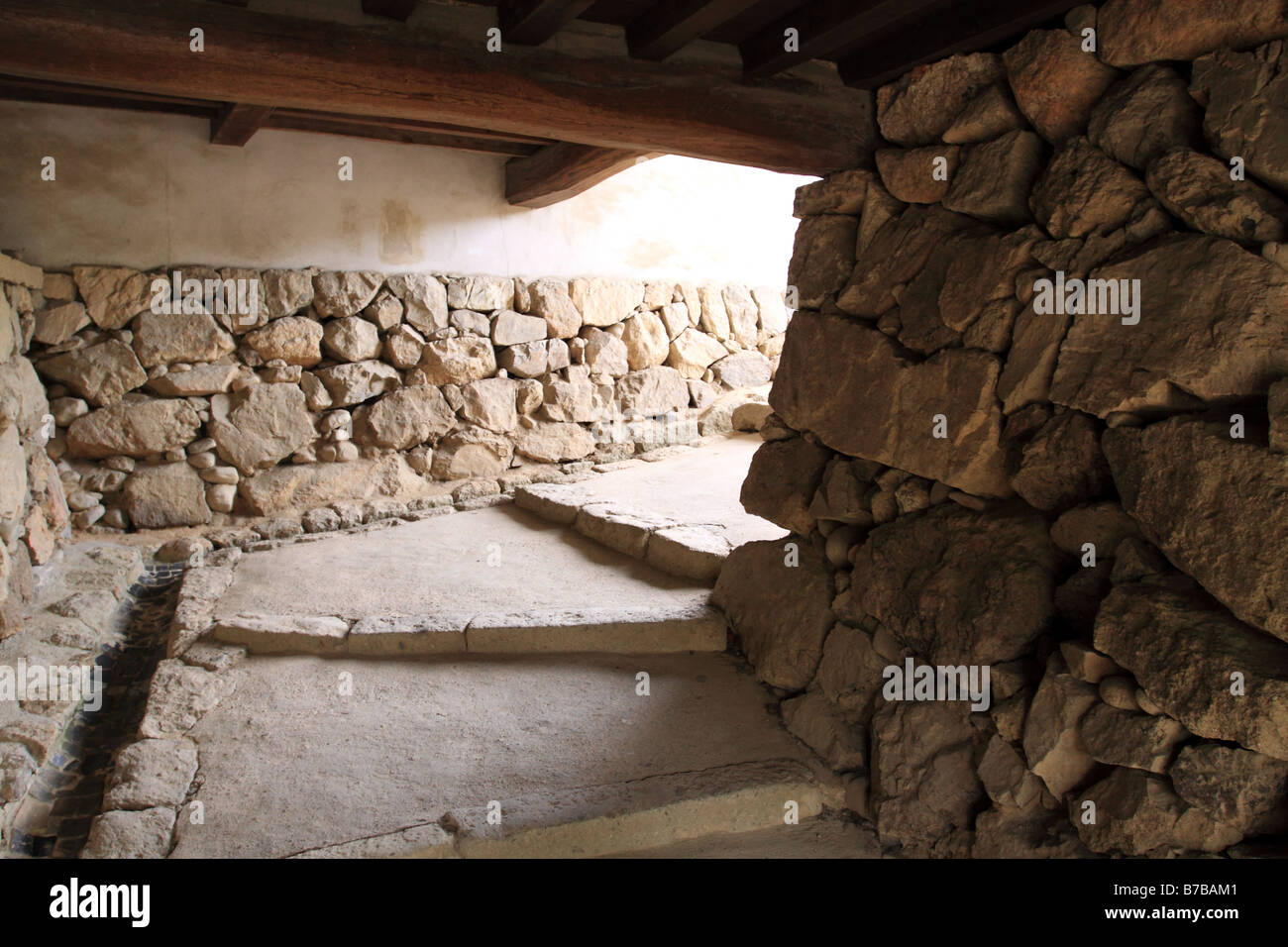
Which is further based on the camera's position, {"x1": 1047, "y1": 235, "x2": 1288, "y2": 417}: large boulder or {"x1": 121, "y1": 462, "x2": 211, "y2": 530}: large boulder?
{"x1": 121, "y1": 462, "x2": 211, "y2": 530}: large boulder

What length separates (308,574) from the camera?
4309 millimetres

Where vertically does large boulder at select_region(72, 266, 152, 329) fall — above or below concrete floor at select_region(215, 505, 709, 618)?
above

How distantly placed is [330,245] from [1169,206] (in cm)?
452

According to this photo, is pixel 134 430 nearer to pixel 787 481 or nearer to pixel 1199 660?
pixel 787 481

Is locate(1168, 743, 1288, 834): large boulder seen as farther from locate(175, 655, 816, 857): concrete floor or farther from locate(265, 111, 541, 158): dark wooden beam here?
locate(265, 111, 541, 158): dark wooden beam

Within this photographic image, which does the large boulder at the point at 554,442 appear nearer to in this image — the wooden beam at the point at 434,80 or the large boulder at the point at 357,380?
the large boulder at the point at 357,380

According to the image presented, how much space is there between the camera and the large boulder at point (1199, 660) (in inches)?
73.4

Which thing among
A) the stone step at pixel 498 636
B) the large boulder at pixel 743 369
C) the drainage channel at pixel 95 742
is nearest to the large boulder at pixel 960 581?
the stone step at pixel 498 636

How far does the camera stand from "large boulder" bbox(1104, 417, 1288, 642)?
6.16 ft

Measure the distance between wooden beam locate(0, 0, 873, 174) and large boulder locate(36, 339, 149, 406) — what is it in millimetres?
1936

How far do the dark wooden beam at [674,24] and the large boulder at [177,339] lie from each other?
3.08 m

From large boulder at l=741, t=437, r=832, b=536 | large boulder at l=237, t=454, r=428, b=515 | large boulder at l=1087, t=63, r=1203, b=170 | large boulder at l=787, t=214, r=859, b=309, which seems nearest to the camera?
large boulder at l=1087, t=63, r=1203, b=170

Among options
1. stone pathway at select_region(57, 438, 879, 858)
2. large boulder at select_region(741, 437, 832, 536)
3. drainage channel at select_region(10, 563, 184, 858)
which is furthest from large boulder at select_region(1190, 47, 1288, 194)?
drainage channel at select_region(10, 563, 184, 858)
